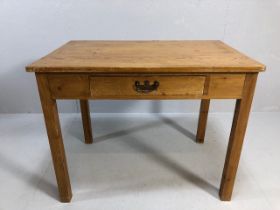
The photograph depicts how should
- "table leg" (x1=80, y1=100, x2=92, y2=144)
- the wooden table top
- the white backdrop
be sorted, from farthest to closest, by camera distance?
the white backdrop < "table leg" (x1=80, y1=100, x2=92, y2=144) < the wooden table top

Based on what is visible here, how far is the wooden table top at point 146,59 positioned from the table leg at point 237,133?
87 millimetres

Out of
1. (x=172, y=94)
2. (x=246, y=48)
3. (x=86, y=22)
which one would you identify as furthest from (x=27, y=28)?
(x=246, y=48)

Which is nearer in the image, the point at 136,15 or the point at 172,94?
the point at 172,94

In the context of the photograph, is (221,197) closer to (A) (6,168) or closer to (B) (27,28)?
(A) (6,168)

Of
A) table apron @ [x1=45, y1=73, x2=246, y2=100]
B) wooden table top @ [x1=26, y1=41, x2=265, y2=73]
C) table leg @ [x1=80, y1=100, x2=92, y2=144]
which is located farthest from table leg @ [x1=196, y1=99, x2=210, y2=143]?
table leg @ [x1=80, y1=100, x2=92, y2=144]

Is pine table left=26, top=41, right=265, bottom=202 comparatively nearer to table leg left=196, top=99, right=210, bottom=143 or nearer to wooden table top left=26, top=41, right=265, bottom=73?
wooden table top left=26, top=41, right=265, bottom=73

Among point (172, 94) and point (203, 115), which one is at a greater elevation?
point (172, 94)

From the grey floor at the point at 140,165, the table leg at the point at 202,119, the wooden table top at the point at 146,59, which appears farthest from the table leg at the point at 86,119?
the table leg at the point at 202,119

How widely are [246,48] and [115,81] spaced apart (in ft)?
4.55

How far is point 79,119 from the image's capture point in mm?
1982

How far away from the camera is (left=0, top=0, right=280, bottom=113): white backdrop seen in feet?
5.56

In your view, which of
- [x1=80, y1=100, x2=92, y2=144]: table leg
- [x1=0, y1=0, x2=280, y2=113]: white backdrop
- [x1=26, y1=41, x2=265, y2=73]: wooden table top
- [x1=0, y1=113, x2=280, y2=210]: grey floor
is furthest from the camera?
[x1=0, y1=0, x2=280, y2=113]: white backdrop

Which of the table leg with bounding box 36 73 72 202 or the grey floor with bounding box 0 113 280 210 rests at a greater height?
the table leg with bounding box 36 73 72 202

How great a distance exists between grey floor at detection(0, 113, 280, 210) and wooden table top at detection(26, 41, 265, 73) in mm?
718
